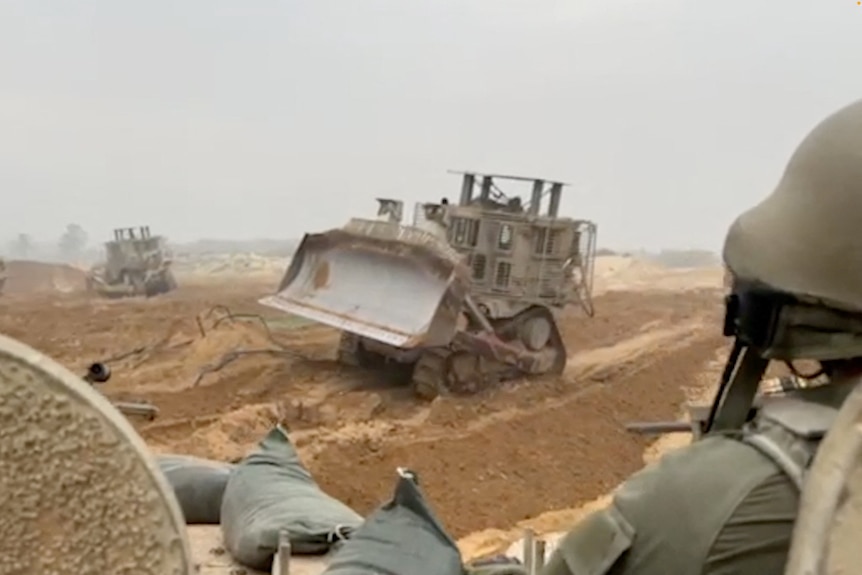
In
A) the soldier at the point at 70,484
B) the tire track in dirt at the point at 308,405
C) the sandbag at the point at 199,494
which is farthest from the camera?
the tire track in dirt at the point at 308,405

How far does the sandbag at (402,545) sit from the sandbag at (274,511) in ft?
1.14

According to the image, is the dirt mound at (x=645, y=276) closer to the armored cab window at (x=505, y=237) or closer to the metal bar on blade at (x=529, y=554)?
the armored cab window at (x=505, y=237)

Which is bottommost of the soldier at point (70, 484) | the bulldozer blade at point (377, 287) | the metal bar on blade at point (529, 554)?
the bulldozer blade at point (377, 287)

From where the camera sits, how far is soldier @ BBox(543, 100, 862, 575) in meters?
1.14

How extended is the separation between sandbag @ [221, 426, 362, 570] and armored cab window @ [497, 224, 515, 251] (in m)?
6.78

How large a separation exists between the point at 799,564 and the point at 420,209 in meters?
9.78

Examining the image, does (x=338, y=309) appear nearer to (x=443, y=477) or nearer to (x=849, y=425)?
(x=443, y=477)

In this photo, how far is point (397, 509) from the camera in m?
2.68

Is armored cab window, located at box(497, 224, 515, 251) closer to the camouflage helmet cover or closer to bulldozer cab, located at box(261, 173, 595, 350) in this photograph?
bulldozer cab, located at box(261, 173, 595, 350)

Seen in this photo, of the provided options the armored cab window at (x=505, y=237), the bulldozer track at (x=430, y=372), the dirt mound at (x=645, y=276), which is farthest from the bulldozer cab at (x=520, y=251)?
the dirt mound at (x=645, y=276)

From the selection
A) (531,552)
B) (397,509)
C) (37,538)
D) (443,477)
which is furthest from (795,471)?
(443,477)

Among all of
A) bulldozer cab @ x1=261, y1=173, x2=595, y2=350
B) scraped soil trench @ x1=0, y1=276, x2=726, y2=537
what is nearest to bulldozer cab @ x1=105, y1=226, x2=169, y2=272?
scraped soil trench @ x1=0, y1=276, x2=726, y2=537

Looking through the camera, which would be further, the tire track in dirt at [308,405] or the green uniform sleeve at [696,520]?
the tire track in dirt at [308,405]

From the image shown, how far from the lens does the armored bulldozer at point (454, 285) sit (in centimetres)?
940
